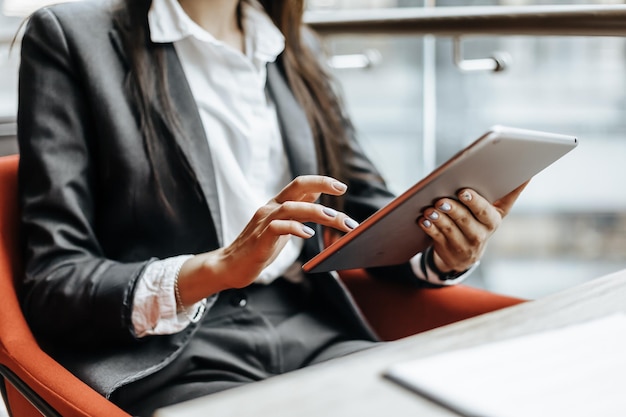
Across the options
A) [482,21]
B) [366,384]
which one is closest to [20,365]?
[366,384]

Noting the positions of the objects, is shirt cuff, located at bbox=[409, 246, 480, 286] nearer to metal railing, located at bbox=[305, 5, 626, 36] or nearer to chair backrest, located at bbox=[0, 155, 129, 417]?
metal railing, located at bbox=[305, 5, 626, 36]

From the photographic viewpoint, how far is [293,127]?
56.0 inches

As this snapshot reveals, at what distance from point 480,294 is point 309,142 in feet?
1.25

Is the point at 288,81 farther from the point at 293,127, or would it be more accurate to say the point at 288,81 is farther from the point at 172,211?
the point at 172,211

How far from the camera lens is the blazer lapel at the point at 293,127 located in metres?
1.40

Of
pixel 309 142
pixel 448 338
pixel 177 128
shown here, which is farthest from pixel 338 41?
pixel 448 338

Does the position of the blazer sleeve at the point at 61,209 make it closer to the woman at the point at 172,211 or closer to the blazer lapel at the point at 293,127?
the woman at the point at 172,211

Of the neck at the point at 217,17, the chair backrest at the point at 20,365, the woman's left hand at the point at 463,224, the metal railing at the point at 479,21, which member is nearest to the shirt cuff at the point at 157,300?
the chair backrest at the point at 20,365

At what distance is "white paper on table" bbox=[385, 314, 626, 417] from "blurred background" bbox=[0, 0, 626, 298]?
1.24 metres

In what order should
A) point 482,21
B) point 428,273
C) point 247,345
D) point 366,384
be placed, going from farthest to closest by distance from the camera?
point 482,21 < point 428,273 < point 247,345 < point 366,384

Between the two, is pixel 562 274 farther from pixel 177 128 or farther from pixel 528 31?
pixel 177 128

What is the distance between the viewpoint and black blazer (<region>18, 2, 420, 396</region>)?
3.78 ft

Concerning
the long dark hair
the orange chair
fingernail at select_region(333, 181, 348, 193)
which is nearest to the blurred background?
the long dark hair

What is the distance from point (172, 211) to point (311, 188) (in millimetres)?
358
